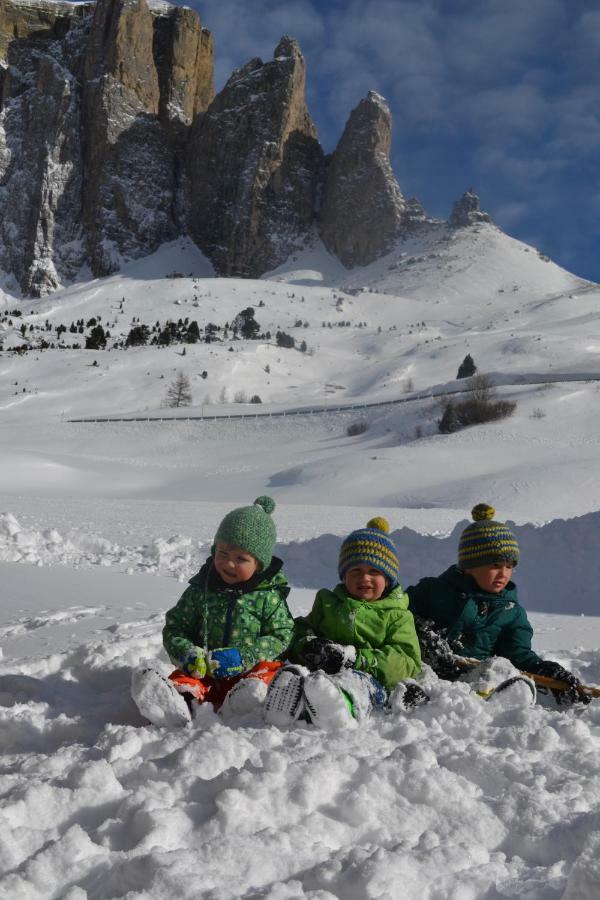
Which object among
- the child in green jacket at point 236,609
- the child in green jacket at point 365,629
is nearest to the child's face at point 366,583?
the child in green jacket at point 365,629

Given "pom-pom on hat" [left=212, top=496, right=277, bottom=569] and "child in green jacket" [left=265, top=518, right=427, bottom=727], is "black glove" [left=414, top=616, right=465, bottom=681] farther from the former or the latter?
"pom-pom on hat" [left=212, top=496, right=277, bottom=569]

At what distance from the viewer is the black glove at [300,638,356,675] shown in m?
3.24

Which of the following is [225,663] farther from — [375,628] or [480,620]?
[480,620]

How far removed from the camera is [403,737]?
2.75 metres

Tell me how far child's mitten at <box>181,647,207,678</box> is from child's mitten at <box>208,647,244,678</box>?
0.22 ft

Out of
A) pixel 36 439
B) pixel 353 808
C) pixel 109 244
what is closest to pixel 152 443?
pixel 36 439

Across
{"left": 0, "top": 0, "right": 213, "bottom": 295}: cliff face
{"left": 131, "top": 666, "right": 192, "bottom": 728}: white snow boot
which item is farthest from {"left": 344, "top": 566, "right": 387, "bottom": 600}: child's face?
{"left": 0, "top": 0, "right": 213, "bottom": 295}: cliff face

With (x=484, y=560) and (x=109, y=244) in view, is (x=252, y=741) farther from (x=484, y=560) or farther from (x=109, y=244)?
(x=109, y=244)

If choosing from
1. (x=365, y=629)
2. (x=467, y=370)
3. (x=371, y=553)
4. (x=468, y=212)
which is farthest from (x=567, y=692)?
(x=468, y=212)

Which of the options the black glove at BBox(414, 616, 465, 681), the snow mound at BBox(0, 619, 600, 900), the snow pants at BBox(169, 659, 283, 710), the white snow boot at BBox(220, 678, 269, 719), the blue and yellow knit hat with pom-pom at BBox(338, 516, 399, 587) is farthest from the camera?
the black glove at BBox(414, 616, 465, 681)

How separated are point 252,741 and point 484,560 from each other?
6.93ft

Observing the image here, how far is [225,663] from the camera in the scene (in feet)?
10.6

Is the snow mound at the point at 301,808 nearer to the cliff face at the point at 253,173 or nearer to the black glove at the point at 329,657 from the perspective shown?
the black glove at the point at 329,657

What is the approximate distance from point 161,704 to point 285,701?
1.61 feet
